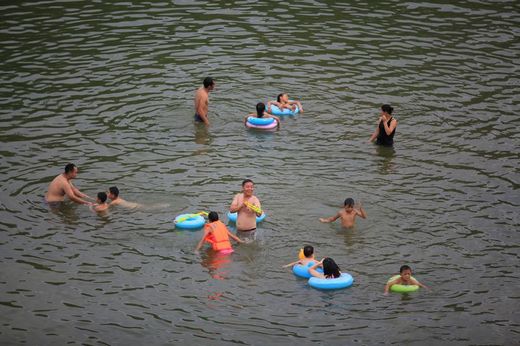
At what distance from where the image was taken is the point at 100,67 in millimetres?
26766

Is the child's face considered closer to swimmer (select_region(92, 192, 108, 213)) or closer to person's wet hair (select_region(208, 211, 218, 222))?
person's wet hair (select_region(208, 211, 218, 222))

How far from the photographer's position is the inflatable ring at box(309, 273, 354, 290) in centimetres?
1623

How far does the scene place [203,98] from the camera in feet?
76.5

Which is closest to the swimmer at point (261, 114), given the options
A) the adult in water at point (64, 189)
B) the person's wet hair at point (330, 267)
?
the adult in water at point (64, 189)

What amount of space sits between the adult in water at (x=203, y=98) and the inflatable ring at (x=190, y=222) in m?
5.57

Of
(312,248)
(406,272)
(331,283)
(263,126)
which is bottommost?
(331,283)

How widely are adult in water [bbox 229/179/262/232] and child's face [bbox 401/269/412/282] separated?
11.3ft

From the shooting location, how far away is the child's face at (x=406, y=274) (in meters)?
16.0

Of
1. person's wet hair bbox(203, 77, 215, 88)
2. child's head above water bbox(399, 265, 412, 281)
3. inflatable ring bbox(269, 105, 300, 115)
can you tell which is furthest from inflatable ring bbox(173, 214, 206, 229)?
inflatable ring bbox(269, 105, 300, 115)

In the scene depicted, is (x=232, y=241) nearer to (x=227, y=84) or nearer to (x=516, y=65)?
(x=227, y=84)

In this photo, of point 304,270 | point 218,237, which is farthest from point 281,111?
point 304,270

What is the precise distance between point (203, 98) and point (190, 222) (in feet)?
19.0

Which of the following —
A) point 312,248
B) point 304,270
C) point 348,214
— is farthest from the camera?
point 348,214

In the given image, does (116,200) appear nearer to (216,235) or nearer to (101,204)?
(101,204)
